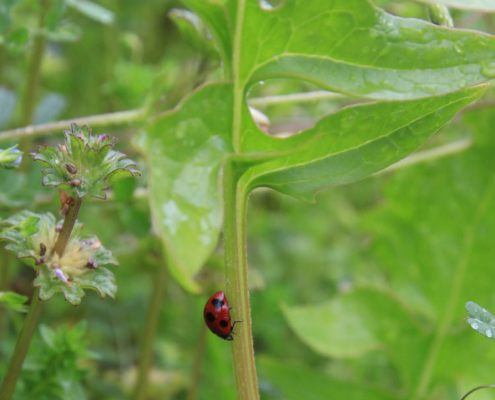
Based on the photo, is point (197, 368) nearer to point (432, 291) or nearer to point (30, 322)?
point (432, 291)

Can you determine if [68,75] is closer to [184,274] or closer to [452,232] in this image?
[452,232]

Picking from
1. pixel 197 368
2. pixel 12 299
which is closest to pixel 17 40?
pixel 12 299

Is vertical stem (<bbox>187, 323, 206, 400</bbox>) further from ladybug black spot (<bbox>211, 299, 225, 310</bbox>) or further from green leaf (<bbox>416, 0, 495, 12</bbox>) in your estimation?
green leaf (<bbox>416, 0, 495, 12</bbox>)

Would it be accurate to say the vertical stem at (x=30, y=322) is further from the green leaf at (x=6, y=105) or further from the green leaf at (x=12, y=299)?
the green leaf at (x=6, y=105)

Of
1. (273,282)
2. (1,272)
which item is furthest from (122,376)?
(273,282)

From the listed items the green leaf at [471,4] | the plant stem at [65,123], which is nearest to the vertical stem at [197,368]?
the plant stem at [65,123]
